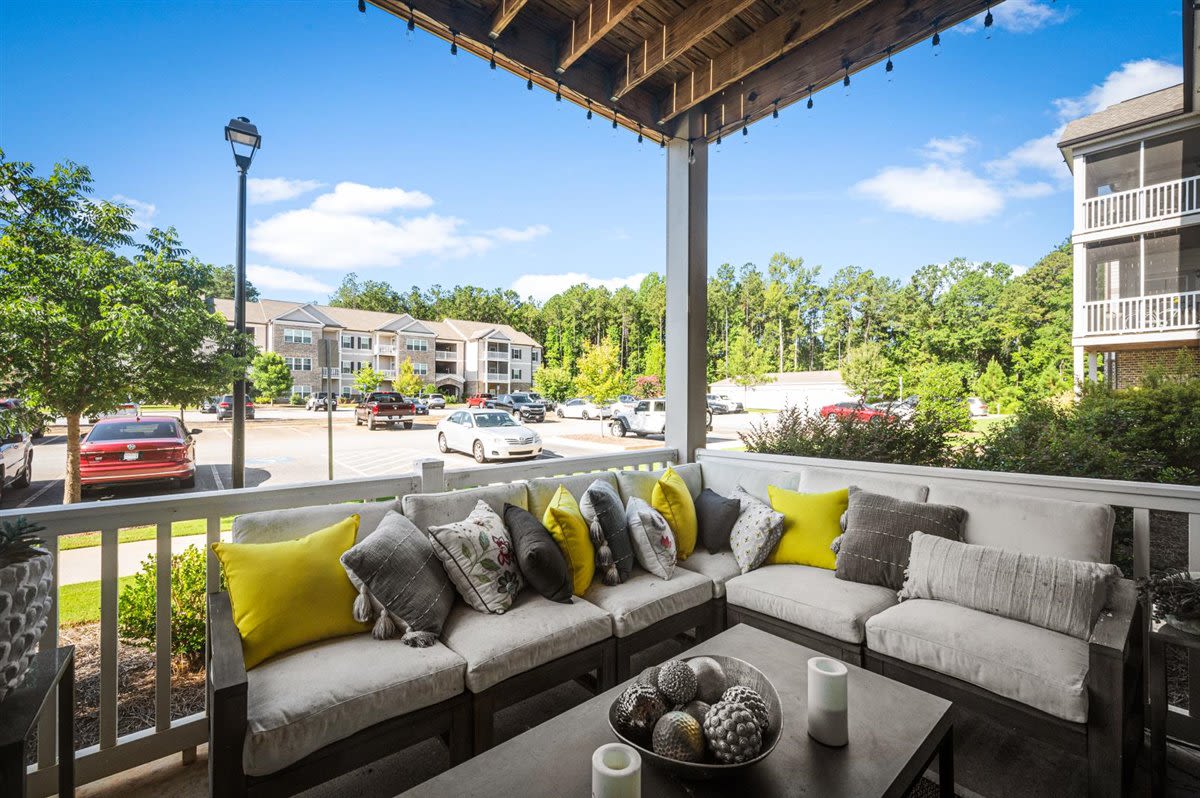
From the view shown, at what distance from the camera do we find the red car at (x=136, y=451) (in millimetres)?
2320

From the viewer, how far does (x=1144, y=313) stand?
8.44ft

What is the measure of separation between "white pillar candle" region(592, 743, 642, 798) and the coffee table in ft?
0.62

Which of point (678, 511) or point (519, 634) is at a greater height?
point (678, 511)

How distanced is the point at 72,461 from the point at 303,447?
0.97m

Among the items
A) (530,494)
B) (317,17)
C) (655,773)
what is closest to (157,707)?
(530,494)

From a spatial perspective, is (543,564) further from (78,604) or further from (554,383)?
(78,604)

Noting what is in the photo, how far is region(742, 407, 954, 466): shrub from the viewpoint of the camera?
3279 millimetres

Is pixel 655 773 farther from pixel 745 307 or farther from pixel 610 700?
pixel 745 307

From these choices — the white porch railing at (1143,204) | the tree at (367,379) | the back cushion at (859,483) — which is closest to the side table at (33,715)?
the tree at (367,379)

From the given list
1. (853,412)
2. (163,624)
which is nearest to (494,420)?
(163,624)

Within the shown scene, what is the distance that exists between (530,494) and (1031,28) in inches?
148

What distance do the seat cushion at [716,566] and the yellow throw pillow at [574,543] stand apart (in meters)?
0.52

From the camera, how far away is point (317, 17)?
2818mm

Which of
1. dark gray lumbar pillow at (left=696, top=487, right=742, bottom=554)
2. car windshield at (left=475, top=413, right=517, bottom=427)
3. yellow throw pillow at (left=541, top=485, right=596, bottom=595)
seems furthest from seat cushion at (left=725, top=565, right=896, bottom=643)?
car windshield at (left=475, top=413, right=517, bottom=427)
